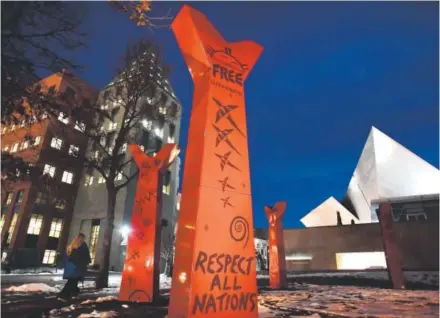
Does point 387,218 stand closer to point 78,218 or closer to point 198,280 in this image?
point 198,280

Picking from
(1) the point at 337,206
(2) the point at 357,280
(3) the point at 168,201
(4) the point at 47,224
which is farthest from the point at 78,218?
(1) the point at 337,206

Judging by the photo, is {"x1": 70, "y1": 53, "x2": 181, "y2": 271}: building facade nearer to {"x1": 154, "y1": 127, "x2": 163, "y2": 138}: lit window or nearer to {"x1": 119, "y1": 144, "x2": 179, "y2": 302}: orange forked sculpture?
{"x1": 154, "y1": 127, "x2": 163, "y2": 138}: lit window

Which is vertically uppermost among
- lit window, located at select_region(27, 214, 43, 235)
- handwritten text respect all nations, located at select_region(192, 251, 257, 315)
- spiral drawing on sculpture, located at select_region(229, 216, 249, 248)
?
lit window, located at select_region(27, 214, 43, 235)

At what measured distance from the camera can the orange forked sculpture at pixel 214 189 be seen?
2543mm

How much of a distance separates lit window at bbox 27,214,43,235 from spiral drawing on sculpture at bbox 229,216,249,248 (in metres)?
28.0

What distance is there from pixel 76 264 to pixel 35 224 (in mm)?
22819

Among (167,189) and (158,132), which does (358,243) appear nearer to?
(167,189)

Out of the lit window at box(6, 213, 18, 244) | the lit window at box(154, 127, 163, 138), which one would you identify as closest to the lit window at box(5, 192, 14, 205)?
the lit window at box(6, 213, 18, 244)

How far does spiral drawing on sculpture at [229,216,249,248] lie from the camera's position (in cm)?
282

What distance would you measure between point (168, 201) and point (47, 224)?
11.4m

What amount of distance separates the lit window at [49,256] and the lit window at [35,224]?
2.08 m

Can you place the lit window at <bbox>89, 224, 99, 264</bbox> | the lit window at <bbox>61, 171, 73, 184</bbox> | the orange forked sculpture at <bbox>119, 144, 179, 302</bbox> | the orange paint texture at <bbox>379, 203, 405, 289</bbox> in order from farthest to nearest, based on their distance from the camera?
the lit window at <bbox>61, 171, 73, 184</bbox>
the lit window at <bbox>89, 224, 99, 264</bbox>
the orange paint texture at <bbox>379, 203, 405, 289</bbox>
the orange forked sculpture at <bbox>119, 144, 179, 302</bbox>

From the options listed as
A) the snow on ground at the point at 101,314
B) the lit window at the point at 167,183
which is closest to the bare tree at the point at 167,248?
the lit window at the point at 167,183

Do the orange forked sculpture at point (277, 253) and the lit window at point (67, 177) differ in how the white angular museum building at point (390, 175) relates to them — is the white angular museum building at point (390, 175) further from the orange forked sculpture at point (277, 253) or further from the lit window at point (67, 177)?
the lit window at point (67, 177)
